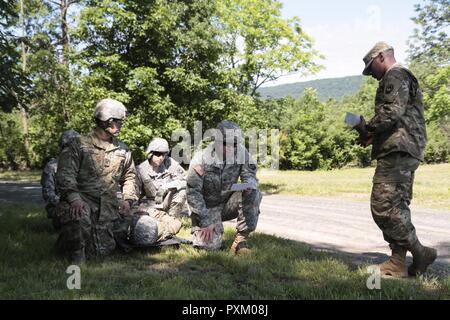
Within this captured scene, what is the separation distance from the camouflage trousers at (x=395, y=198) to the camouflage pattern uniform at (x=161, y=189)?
11.9 ft

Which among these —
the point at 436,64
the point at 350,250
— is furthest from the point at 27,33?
the point at 350,250

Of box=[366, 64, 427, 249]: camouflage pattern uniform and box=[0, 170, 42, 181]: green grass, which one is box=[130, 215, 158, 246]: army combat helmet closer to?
box=[366, 64, 427, 249]: camouflage pattern uniform

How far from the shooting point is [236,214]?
6129 millimetres

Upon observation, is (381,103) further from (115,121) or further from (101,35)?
(101,35)

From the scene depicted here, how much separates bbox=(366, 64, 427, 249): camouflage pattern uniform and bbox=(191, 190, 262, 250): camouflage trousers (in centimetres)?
172

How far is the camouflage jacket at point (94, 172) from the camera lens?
524 cm

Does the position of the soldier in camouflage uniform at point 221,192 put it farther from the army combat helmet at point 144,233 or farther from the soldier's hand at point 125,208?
the soldier's hand at point 125,208

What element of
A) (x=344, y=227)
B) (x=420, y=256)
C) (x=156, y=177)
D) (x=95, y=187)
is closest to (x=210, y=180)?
(x=95, y=187)

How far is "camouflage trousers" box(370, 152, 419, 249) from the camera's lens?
14.8 feet

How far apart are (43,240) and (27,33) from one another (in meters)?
30.4
